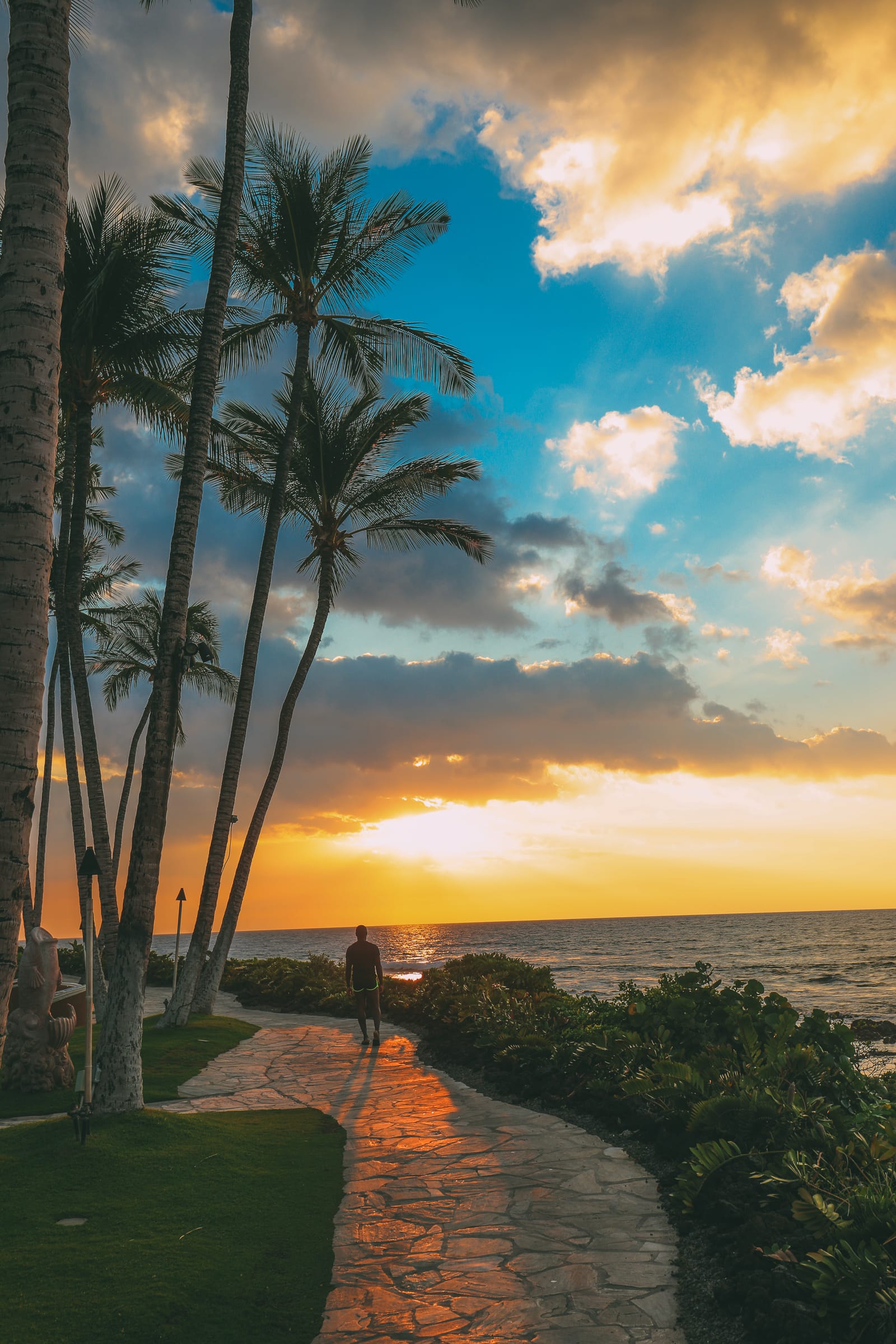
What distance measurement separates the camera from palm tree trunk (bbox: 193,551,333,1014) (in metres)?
14.8

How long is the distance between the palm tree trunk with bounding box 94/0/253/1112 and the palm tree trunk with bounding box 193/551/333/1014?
269 inches

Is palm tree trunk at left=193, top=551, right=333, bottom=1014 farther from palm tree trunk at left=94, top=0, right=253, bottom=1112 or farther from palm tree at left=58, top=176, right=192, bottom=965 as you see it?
palm tree trunk at left=94, top=0, right=253, bottom=1112

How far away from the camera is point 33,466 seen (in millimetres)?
3584

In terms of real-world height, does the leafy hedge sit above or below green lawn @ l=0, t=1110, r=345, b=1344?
above

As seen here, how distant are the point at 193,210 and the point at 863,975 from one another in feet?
128

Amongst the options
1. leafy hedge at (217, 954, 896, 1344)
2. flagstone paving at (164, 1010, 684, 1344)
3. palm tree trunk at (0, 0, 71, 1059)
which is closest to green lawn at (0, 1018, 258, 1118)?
flagstone paving at (164, 1010, 684, 1344)

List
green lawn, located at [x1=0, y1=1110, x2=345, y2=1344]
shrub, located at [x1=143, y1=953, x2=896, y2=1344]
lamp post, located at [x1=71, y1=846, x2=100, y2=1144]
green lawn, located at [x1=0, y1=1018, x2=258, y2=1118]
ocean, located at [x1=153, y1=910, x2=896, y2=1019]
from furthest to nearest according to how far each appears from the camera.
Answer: ocean, located at [x1=153, y1=910, x2=896, y2=1019]
green lawn, located at [x1=0, y1=1018, x2=258, y2=1118]
lamp post, located at [x1=71, y1=846, x2=100, y2=1144]
green lawn, located at [x1=0, y1=1110, x2=345, y2=1344]
shrub, located at [x1=143, y1=953, x2=896, y2=1344]

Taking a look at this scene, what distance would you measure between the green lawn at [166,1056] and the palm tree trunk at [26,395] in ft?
22.0

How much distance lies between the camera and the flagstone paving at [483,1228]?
4.29 m

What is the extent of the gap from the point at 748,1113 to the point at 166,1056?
8188 millimetres

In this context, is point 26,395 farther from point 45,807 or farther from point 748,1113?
point 45,807

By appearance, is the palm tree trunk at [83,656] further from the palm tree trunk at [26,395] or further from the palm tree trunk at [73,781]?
the palm tree trunk at [26,395]

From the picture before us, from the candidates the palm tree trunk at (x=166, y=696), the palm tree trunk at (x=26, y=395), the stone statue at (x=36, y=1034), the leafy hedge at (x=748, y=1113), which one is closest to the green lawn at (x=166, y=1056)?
the stone statue at (x=36, y=1034)

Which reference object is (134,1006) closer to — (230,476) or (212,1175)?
(212,1175)
